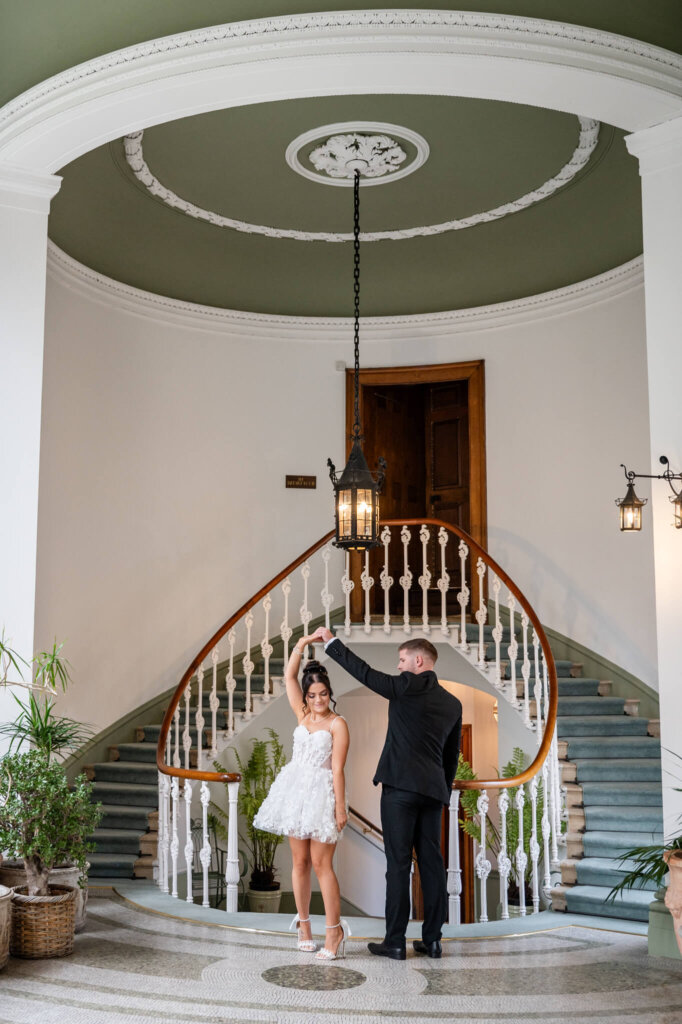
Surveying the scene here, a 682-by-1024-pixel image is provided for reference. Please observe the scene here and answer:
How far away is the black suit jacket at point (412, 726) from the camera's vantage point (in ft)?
15.8

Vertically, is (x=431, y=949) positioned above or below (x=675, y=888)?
below

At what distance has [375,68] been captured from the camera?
16.7 feet

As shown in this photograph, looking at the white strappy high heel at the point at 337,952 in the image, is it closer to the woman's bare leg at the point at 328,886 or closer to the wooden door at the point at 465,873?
the woman's bare leg at the point at 328,886

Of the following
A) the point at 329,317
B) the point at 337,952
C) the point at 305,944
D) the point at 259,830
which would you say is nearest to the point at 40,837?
the point at 305,944

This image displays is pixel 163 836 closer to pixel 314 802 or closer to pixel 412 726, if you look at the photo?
pixel 314 802

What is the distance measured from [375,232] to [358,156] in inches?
52.8

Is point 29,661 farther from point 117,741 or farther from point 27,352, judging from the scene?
point 117,741

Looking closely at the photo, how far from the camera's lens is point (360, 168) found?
700 centimetres

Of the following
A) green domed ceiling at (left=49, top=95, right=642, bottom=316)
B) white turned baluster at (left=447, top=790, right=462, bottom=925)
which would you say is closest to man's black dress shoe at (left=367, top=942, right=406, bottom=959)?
white turned baluster at (left=447, top=790, right=462, bottom=925)

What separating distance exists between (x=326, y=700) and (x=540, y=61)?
330 cm

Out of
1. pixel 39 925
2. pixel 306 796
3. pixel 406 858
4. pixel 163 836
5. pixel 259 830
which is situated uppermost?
pixel 306 796

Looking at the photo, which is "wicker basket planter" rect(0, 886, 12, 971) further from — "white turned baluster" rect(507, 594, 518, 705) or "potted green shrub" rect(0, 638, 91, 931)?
"white turned baluster" rect(507, 594, 518, 705)

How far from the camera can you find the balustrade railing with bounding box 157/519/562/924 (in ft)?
19.7

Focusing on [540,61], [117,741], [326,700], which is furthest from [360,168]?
[117,741]
